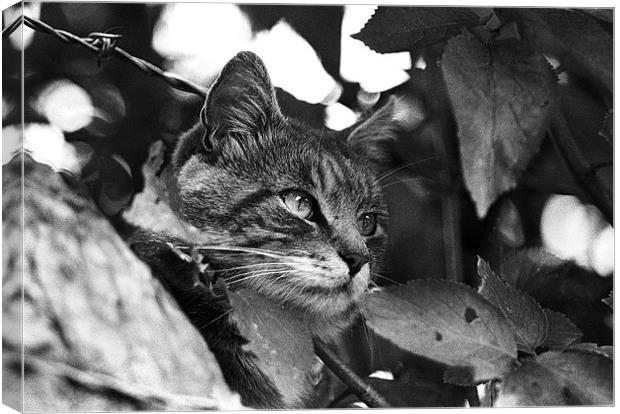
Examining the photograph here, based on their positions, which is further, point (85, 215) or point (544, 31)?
point (85, 215)

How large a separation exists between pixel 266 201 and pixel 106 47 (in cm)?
34

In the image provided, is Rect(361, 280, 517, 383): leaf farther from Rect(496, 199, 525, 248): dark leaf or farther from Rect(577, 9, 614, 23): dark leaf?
Rect(577, 9, 614, 23): dark leaf

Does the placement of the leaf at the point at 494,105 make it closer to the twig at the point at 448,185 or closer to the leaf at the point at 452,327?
the leaf at the point at 452,327

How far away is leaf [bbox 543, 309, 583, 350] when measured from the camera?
4.18ft

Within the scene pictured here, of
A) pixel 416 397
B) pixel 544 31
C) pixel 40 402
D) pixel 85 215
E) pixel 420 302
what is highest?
pixel 544 31

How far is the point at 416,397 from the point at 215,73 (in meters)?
0.61

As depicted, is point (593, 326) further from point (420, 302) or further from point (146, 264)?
point (146, 264)

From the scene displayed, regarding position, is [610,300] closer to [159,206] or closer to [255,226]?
[255,226]

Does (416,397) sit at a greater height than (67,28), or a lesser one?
lesser

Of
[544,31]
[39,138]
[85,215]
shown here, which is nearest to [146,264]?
[85,215]

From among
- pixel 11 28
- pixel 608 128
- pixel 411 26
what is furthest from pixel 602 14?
pixel 11 28

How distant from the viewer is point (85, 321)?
1.30 metres

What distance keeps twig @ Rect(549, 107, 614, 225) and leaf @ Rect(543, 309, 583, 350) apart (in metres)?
0.19

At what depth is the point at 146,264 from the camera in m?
1.33
